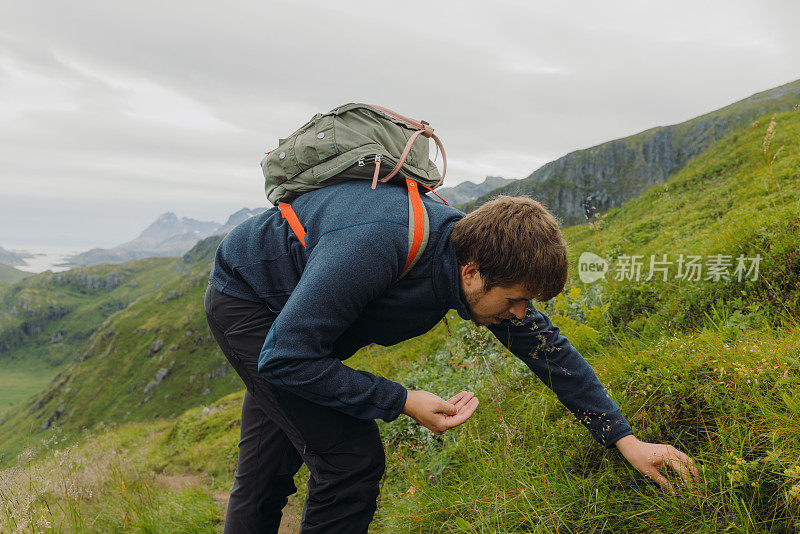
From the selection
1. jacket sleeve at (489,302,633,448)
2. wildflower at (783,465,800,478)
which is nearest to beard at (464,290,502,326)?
jacket sleeve at (489,302,633,448)

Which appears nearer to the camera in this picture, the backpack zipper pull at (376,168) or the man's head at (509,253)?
the man's head at (509,253)

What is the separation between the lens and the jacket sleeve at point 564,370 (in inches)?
103

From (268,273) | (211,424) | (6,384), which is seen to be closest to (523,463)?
(268,273)

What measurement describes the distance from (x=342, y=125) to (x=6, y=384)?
237m

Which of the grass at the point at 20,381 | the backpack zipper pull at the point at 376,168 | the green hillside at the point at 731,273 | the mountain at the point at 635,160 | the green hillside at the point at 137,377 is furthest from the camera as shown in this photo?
the grass at the point at 20,381

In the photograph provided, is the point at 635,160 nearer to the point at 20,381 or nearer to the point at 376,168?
the point at 376,168

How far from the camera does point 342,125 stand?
244cm

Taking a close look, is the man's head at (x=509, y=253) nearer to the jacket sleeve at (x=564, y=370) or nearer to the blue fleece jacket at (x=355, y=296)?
the blue fleece jacket at (x=355, y=296)

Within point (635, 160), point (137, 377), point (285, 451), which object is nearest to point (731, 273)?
point (285, 451)

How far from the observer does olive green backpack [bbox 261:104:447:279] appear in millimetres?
2348

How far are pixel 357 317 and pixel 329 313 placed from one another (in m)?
0.29

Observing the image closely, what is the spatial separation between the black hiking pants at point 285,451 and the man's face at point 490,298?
3.24 feet

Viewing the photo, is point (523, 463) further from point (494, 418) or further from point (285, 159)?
point (285, 159)

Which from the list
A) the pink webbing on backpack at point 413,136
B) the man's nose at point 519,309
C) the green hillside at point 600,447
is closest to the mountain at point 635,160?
the green hillside at point 600,447
